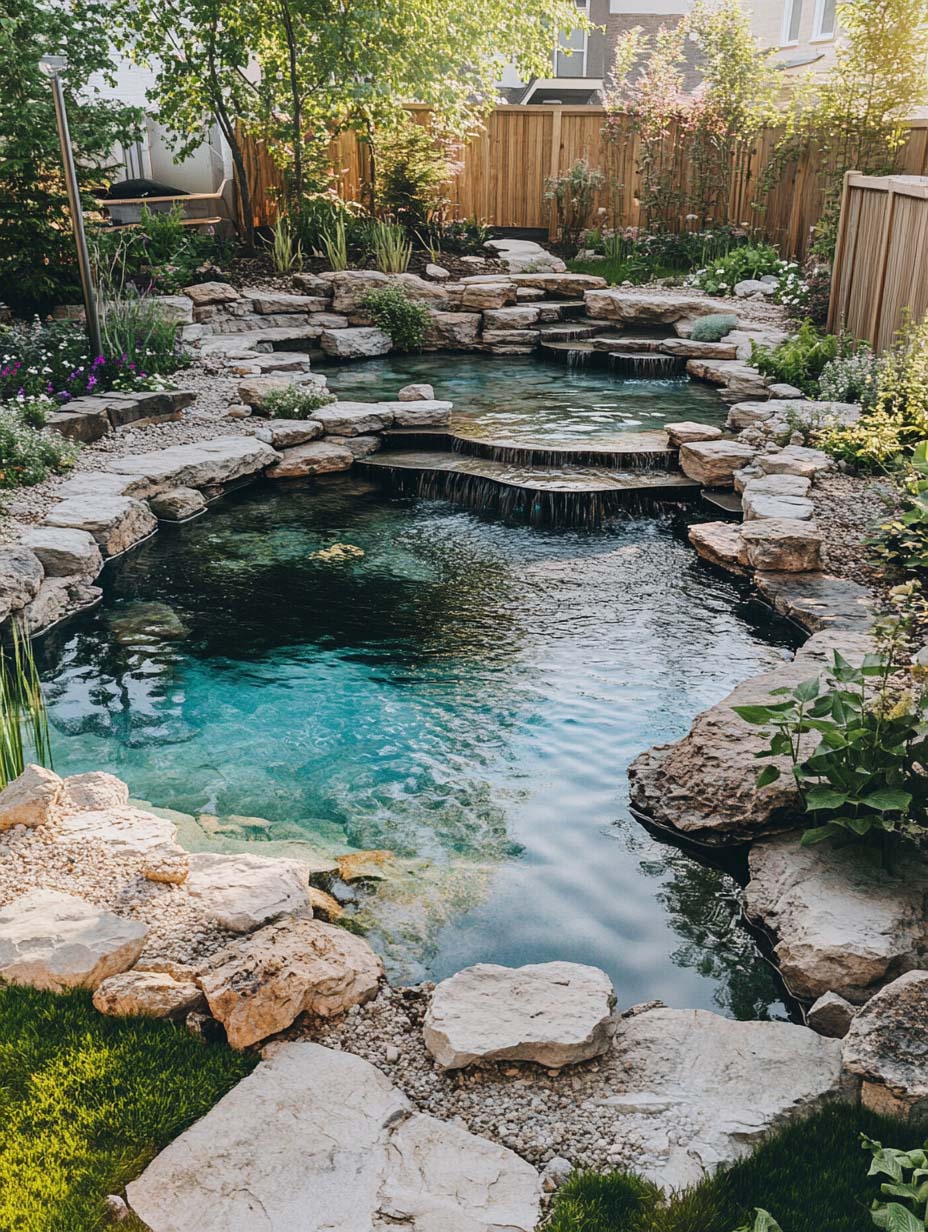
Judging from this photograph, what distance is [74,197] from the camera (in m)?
8.66

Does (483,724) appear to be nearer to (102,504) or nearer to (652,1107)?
(652,1107)

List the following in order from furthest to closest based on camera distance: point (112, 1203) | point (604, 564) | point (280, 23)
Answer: point (280, 23) < point (604, 564) < point (112, 1203)

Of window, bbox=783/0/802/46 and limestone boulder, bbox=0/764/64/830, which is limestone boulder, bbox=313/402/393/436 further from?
window, bbox=783/0/802/46

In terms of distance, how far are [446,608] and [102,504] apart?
2.52 meters

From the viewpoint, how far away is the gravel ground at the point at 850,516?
6086mm

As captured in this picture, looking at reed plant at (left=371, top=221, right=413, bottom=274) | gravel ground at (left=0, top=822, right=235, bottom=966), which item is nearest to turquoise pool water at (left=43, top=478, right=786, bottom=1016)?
gravel ground at (left=0, top=822, right=235, bottom=966)

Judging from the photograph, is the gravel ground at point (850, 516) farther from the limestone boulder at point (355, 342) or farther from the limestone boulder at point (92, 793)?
the limestone boulder at point (355, 342)

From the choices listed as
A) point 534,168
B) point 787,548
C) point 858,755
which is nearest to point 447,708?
point 858,755

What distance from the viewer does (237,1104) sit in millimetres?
2494

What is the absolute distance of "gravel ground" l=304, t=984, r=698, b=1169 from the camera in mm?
2447

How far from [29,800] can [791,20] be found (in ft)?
66.6

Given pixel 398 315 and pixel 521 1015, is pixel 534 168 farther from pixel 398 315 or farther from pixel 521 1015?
A: pixel 521 1015

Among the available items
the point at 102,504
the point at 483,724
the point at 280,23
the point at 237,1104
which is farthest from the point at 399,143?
the point at 237,1104

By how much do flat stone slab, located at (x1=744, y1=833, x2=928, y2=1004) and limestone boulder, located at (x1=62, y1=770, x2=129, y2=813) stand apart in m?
2.30
